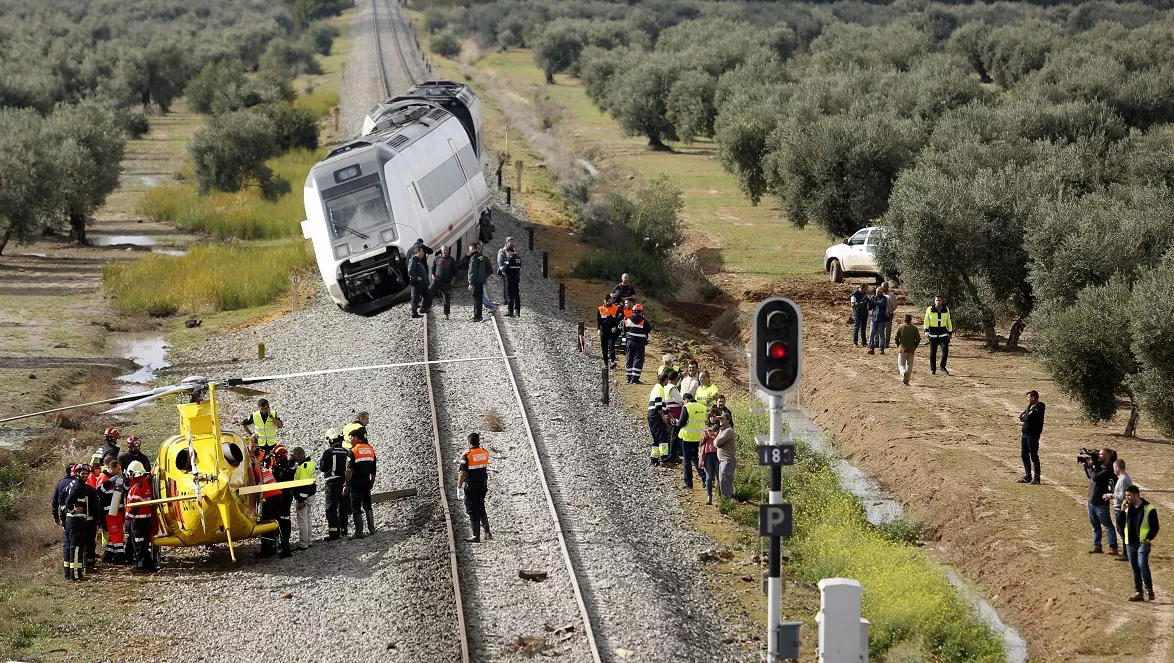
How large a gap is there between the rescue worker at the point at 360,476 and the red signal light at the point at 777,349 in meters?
6.49

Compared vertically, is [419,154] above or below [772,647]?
above

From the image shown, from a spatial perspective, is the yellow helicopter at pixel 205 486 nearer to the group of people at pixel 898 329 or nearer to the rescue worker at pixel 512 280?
the rescue worker at pixel 512 280

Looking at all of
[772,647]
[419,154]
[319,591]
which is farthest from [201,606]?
[419,154]

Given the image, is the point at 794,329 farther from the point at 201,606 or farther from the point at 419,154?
the point at 419,154

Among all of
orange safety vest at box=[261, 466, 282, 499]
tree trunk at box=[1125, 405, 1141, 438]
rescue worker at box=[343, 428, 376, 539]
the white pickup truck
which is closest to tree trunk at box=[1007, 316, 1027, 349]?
the white pickup truck

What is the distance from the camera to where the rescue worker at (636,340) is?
875 inches

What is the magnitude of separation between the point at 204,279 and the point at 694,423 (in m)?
19.1

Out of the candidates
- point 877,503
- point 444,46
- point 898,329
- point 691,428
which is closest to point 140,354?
point 691,428

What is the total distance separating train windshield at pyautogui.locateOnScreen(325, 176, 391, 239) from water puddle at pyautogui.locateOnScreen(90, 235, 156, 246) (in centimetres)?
1805

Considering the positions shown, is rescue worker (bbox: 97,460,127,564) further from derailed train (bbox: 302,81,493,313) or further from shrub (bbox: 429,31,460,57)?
shrub (bbox: 429,31,460,57)

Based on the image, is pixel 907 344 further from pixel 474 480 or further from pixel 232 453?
pixel 232 453

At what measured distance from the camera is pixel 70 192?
3922cm

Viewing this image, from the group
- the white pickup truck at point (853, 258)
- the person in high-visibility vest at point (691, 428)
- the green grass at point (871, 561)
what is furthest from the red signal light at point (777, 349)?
the white pickup truck at point (853, 258)

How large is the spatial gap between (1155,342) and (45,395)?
19.9 m
